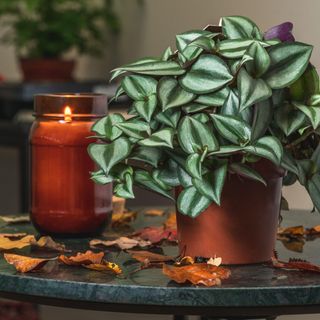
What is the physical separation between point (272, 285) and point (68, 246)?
1.14 feet

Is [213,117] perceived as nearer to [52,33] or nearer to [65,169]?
[65,169]

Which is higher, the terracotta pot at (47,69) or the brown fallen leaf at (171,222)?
the brown fallen leaf at (171,222)

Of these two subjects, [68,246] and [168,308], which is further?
[68,246]

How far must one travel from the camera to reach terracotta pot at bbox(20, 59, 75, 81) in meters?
3.44

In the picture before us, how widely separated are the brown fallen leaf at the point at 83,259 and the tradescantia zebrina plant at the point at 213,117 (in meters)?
0.08

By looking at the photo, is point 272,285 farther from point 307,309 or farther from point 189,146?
point 189,146

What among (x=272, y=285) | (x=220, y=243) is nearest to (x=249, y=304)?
(x=272, y=285)

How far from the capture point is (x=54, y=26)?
133 inches

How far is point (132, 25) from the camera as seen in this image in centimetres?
359

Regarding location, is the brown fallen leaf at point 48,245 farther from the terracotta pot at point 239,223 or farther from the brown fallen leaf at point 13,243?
the terracotta pot at point 239,223

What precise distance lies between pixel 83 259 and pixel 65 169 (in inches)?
8.8

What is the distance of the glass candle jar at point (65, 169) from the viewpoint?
1304mm

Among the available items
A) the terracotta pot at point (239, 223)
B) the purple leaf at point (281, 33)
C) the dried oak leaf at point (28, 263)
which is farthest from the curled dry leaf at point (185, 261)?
the purple leaf at point (281, 33)

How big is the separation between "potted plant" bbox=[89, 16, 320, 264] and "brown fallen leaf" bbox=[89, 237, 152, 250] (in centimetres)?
12
